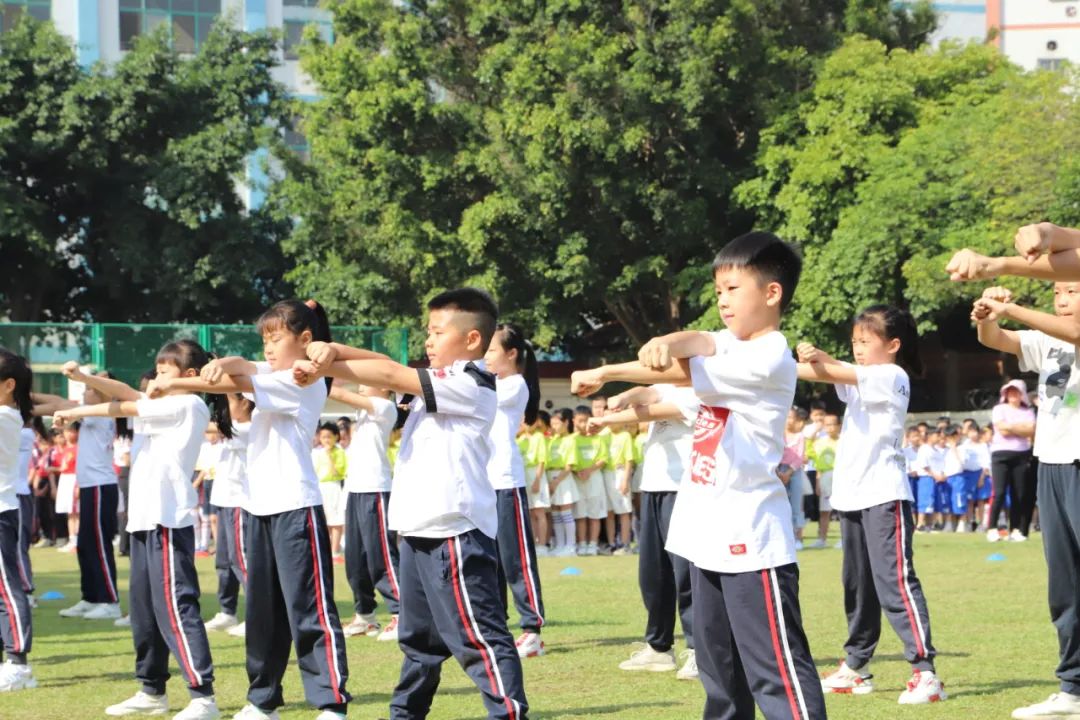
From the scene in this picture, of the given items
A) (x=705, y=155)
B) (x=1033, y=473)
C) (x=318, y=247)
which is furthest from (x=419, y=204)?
(x=1033, y=473)

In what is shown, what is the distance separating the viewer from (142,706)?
24.3 feet

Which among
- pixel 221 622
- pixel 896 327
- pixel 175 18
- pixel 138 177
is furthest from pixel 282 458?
pixel 175 18

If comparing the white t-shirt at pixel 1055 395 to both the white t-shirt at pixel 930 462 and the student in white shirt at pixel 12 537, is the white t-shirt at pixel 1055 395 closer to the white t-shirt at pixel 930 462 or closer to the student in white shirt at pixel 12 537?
the student in white shirt at pixel 12 537

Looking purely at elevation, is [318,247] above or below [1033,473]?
above

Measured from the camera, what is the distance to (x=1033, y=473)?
18812 millimetres

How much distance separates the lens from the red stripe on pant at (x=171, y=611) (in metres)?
7.13

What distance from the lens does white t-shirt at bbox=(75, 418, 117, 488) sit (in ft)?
38.9

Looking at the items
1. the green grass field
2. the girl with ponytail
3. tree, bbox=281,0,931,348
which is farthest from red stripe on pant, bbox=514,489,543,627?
tree, bbox=281,0,931,348

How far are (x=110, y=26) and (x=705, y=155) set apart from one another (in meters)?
21.7

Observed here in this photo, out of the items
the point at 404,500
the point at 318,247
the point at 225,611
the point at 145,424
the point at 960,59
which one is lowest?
the point at 225,611

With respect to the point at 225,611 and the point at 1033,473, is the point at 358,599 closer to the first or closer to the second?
the point at 225,611

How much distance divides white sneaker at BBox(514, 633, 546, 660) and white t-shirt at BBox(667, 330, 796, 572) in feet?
14.0

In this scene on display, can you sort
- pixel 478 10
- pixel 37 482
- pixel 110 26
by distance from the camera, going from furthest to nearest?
1. pixel 110 26
2. pixel 478 10
3. pixel 37 482

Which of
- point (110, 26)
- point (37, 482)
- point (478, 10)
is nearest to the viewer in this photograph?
point (37, 482)
